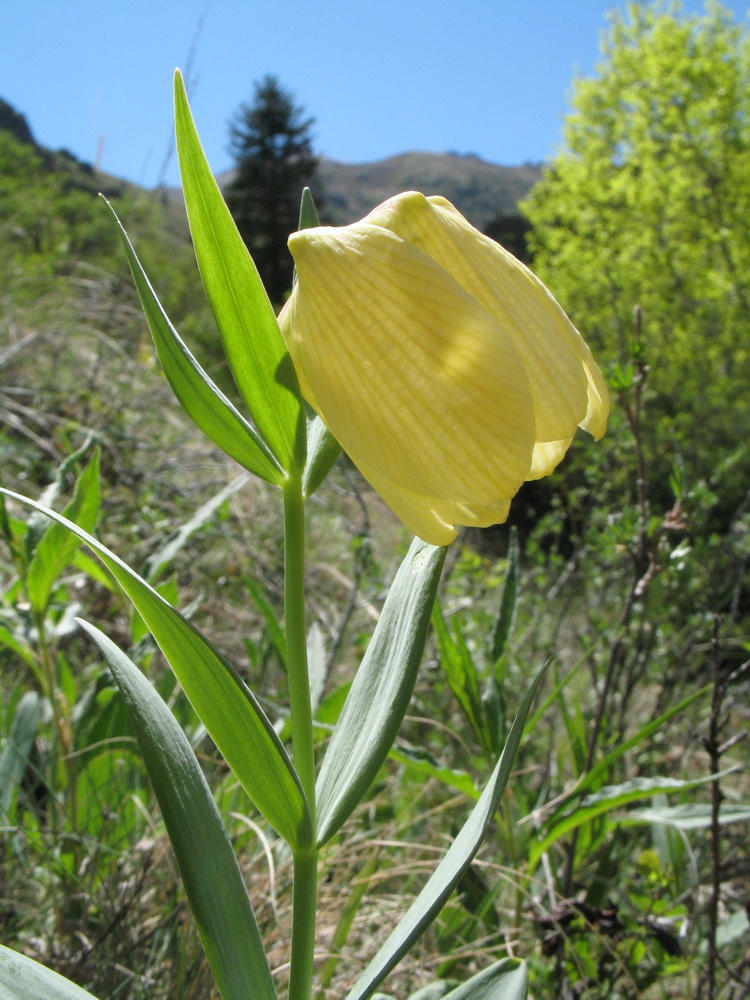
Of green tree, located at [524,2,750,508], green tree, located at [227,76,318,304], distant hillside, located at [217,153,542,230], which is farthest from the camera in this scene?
distant hillside, located at [217,153,542,230]

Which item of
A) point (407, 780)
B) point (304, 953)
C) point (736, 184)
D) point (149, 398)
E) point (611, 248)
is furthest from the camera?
point (611, 248)

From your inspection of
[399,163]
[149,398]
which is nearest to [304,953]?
[149,398]

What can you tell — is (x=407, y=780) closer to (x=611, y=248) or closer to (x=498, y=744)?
(x=498, y=744)

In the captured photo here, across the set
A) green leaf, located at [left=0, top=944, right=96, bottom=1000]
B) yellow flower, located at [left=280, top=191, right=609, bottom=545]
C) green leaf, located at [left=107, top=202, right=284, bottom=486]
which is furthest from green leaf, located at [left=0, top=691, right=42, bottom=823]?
yellow flower, located at [left=280, top=191, right=609, bottom=545]

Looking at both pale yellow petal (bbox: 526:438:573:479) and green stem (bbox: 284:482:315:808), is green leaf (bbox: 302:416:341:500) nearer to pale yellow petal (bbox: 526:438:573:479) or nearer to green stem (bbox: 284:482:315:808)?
green stem (bbox: 284:482:315:808)

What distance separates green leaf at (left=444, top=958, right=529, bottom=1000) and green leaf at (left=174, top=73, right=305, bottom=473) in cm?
53

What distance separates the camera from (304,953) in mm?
653

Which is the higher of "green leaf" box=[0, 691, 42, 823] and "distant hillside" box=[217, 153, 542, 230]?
"distant hillside" box=[217, 153, 542, 230]

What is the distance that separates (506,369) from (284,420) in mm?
185

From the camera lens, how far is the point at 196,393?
0.61 meters

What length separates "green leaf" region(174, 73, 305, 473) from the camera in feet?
1.94

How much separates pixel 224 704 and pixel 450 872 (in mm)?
210

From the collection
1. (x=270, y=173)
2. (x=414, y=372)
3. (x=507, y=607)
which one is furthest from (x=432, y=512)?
(x=270, y=173)

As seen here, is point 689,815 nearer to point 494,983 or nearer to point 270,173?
point 494,983
